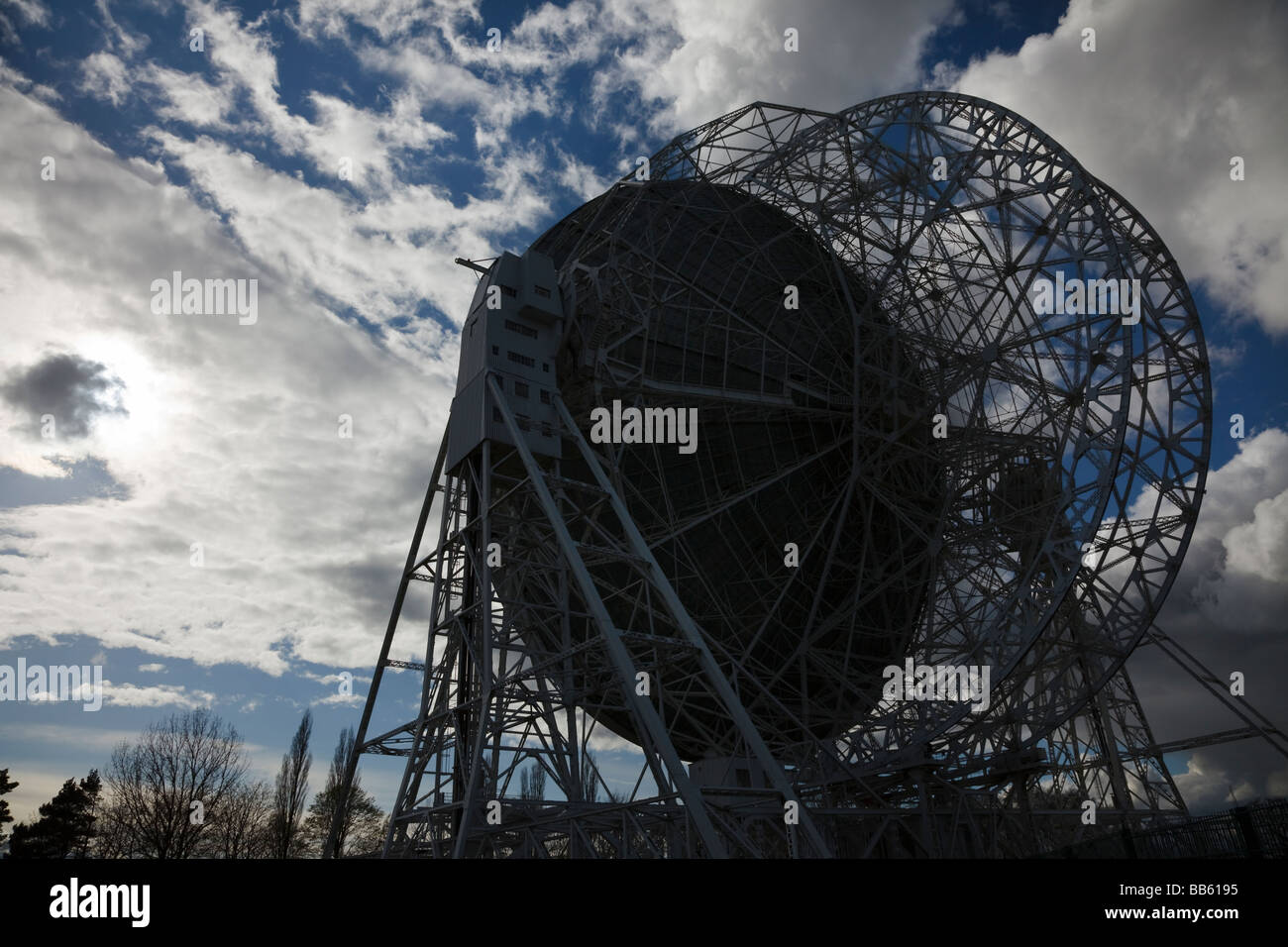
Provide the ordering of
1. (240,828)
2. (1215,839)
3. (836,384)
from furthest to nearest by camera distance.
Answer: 1. (240,828)
2. (836,384)
3. (1215,839)

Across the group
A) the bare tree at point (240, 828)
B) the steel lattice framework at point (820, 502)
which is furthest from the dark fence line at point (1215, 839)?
the bare tree at point (240, 828)

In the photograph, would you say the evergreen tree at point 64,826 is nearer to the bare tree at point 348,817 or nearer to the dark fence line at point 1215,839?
the bare tree at point 348,817

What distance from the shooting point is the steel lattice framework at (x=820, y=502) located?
2242 centimetres

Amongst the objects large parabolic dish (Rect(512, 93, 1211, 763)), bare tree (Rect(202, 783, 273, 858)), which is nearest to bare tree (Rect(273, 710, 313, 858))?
bare tree (Rect(202, 783, 273, 858))

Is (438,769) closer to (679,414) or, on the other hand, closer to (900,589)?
(679,414)

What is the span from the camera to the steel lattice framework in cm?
2242

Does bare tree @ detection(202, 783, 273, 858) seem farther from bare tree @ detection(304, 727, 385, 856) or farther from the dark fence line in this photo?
the dark fence line

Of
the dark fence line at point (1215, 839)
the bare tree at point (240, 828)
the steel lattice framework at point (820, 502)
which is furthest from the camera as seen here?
the bare tree at point (240, 828)

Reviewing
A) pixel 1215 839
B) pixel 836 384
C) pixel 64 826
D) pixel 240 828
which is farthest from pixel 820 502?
pixel 64 826

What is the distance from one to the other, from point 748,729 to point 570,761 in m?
5.47

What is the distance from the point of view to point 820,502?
99.0 ft

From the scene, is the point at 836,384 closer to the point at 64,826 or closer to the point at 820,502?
the point at 820,502
